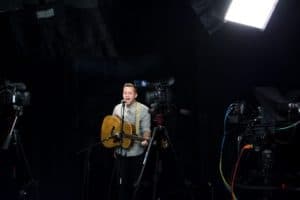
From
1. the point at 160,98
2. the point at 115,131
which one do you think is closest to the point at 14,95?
the point at 115,131

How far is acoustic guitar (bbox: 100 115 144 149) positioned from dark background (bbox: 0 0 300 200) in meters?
0.17

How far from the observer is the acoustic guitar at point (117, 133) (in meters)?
4.58

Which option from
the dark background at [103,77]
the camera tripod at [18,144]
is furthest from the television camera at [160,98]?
the camera tripod at [18,144]

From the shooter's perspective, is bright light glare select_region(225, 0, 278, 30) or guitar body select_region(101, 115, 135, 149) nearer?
bright light glare select_region(225, 0, 278, 30)

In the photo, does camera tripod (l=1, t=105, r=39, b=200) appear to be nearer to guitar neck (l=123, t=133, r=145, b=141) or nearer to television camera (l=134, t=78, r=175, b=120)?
guitar neck (l=123, t=133, r=145, b=141)

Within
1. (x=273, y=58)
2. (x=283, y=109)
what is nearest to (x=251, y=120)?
(x=283, y=109)

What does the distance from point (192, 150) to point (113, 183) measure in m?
1.09

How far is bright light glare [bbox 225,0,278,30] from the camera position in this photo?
3.86 metres

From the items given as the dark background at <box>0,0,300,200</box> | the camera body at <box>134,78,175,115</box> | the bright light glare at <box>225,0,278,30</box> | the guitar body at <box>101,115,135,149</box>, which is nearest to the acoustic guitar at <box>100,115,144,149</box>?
the guitar body at <box>101,115,135,149</box>

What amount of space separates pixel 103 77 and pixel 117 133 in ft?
3.33

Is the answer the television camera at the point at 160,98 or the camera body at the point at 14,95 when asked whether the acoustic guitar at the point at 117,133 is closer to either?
the television camera at the point at 160,98

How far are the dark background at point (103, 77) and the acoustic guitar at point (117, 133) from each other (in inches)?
6.5

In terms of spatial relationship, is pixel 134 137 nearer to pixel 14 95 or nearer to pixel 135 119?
pixel 135 119

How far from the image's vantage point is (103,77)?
5340 mm
